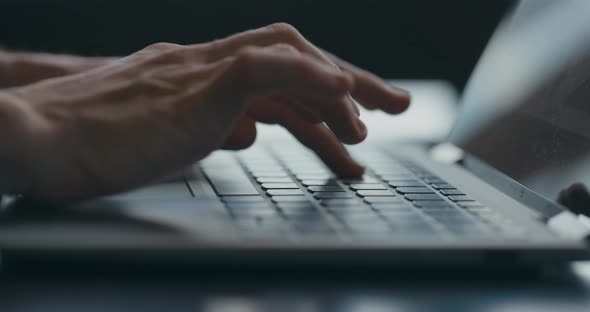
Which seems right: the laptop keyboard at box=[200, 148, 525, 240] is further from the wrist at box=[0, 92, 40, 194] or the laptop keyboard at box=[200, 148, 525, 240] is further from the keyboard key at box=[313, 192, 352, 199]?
the wrist at box=[0, 92, 40, 194]

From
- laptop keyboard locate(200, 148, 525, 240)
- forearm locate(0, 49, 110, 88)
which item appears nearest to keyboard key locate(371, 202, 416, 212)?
laptop keyboard locate(200, 148, 525, 240)

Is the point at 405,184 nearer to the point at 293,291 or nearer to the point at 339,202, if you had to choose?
the point at 339,202

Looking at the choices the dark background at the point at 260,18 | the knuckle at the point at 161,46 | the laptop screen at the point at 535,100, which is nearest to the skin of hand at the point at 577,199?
the laptop screen at the point at 535,100

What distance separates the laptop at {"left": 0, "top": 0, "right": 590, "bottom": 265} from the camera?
20.1 inches

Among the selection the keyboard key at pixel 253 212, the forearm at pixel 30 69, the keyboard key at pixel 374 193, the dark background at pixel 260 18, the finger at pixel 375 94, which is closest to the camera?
the keyboard key at pixel 253 212

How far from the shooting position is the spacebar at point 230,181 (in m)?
0.68

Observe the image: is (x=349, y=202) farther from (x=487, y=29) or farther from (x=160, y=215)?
(x=487, y=29)

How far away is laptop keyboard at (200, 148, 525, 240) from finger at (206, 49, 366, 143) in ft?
0.29

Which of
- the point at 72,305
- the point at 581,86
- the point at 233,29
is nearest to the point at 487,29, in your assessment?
the point at 233,29

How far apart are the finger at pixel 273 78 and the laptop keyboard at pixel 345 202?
87 millimetres

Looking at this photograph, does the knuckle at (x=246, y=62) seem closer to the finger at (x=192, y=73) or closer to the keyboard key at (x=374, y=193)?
the finger at (x=192, y=73)

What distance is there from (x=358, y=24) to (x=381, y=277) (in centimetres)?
127

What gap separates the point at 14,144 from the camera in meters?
0.55

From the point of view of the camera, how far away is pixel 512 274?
21.4 inches
